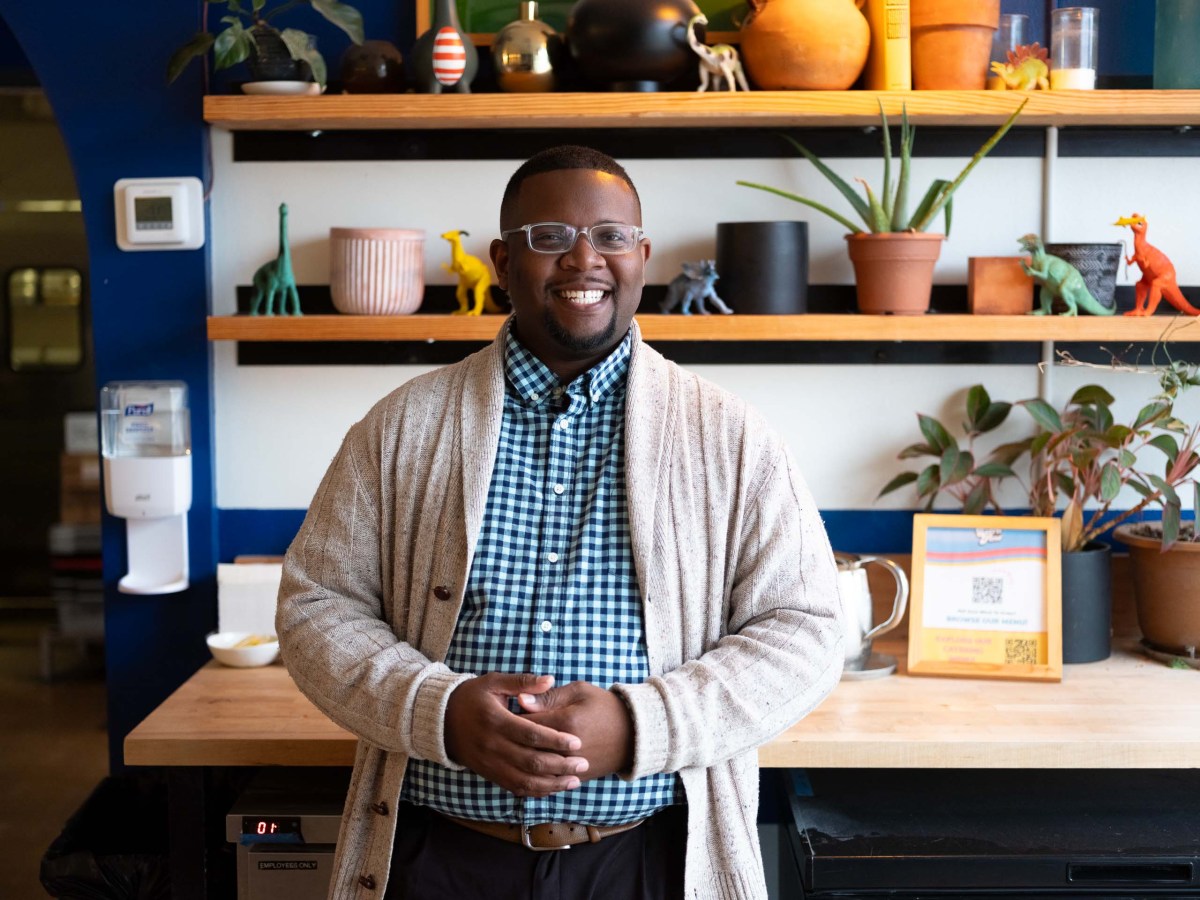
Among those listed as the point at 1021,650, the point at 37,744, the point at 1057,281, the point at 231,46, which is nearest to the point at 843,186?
the point at 1057,281

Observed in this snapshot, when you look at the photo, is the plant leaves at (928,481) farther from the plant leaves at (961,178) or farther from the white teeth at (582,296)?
the white teeth at (582,296)

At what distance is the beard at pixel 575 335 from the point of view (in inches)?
63.7

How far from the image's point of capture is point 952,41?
2471 mm

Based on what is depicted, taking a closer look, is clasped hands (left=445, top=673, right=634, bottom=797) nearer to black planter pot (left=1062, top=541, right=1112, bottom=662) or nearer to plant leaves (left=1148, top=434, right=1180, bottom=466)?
black planter pot (left=1062, top=541, right=1112, bottom=662)

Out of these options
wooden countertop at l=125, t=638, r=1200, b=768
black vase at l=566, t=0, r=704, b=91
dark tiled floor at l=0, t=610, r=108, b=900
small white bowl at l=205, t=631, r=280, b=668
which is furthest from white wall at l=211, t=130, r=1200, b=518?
dark tiled floor at l=0, t=610, r=108, b=900

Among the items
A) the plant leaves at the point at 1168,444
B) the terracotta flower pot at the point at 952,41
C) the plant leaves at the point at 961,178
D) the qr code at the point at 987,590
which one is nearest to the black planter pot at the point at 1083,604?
the qr code at the point at 987,590

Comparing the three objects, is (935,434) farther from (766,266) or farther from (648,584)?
(648,584)

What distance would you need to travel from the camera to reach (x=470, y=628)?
1597 millimetres

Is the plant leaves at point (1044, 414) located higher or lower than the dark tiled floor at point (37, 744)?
higher

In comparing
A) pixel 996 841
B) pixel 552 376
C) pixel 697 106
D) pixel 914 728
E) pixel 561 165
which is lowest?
pixel 996 841

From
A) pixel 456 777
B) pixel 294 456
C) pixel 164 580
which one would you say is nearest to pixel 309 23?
pixel 294 456

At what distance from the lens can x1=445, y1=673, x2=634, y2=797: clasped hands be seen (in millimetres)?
1447

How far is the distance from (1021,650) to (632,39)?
4.29 feet

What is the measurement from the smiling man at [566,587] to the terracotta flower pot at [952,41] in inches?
43.3
